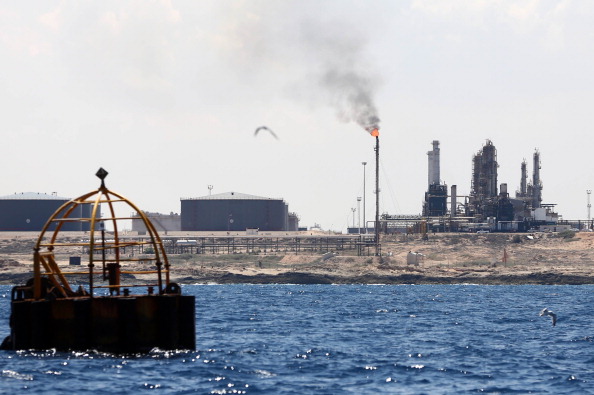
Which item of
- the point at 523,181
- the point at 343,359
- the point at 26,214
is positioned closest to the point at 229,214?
the point at 26,214

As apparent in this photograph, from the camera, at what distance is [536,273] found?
14088 centimetres

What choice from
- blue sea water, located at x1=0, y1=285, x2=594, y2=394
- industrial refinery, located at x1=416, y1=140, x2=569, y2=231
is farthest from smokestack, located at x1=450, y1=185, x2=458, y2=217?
blue sea water, located at x1=0, y1=285, x2=594, y2=394

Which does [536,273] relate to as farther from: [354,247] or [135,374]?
[135,374]

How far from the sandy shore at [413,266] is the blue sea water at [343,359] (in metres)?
65.0

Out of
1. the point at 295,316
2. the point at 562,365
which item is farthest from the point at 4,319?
the point at 562,365

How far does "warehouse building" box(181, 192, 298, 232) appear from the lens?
19625 centimetres

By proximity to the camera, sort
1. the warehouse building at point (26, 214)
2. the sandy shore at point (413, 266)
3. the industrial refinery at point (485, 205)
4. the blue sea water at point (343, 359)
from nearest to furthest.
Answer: the blue sea water at point (343, 359)
the sandy shore at point (413, 266)
the industrial refinery at point (485, 205)
the warehouse building at point (26, 214)

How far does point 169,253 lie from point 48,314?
123 m

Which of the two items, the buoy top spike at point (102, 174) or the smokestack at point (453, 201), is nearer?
the buoy top spike at point (102, 174)

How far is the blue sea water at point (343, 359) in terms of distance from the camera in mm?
37156

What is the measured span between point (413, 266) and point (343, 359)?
4158 inches

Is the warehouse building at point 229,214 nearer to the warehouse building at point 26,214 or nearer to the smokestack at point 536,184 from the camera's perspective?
the warehouse building at point 26,214

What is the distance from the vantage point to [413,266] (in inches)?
5876

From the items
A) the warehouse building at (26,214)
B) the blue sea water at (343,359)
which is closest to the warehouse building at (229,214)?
the warehouse building at (26,214)
